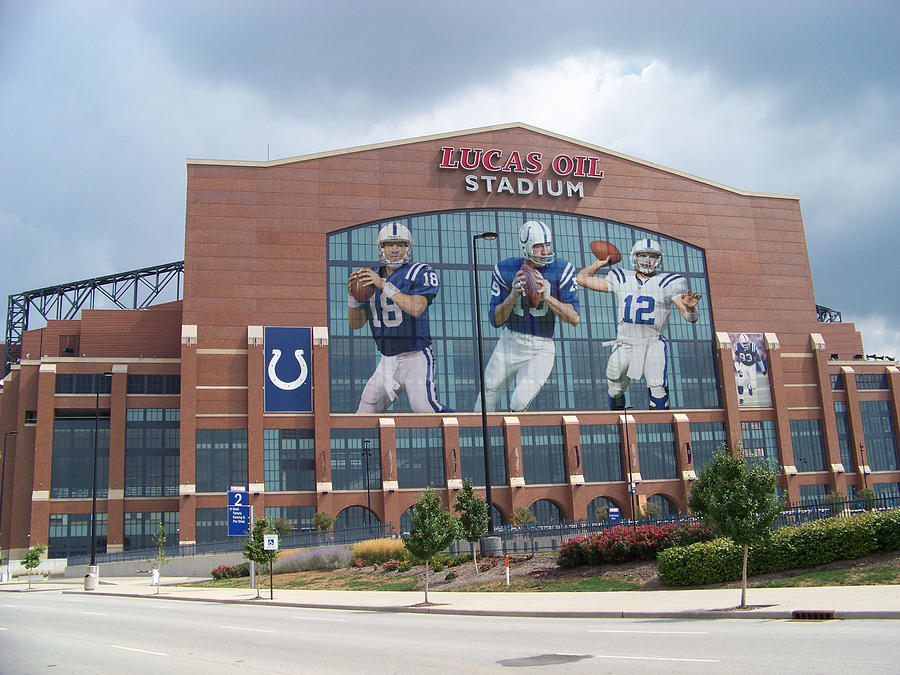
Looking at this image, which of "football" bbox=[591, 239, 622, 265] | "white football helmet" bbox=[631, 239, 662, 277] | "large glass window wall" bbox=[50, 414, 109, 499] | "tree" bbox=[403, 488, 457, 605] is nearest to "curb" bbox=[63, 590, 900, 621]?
"tree" bbox=[403, 488, 457, 605]

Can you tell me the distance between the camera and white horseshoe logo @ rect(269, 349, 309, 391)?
2879 inches

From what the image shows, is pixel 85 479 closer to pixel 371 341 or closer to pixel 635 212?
pixel 371 341

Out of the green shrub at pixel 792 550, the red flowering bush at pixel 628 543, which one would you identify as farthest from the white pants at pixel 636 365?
the green shrub at pixel 792 550

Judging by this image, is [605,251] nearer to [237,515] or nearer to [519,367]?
[519,367]

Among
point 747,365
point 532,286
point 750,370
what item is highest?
point 532,286

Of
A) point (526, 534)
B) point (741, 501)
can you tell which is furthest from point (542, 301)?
point (741, 501)

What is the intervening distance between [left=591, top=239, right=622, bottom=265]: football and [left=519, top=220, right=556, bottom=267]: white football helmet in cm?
433

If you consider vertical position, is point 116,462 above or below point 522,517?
above

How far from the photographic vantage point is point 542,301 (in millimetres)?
80000

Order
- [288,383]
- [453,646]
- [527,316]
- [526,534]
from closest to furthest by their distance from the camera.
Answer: [453,646] < [526,534] < [288,383] < [527,316]

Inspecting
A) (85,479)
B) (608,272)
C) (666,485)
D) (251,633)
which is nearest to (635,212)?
(608,272)

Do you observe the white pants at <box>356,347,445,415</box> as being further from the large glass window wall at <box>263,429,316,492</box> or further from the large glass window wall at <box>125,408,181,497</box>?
the large glass window wall at <box>125,408,181,497</box>

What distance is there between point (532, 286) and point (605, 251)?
335 inches

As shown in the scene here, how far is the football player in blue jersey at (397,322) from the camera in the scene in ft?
248
